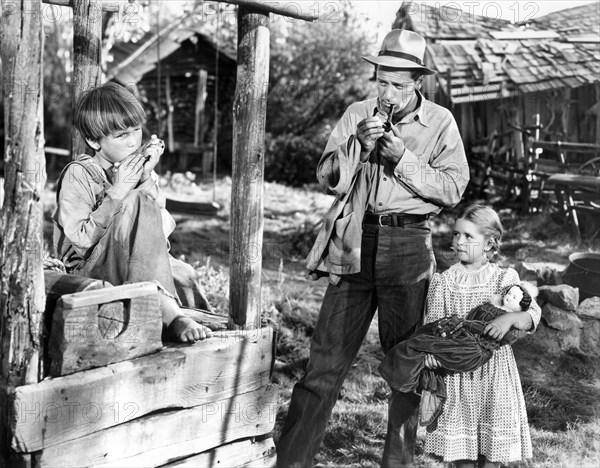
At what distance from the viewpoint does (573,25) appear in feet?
51.4

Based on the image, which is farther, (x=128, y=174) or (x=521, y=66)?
(x=521, y=66)

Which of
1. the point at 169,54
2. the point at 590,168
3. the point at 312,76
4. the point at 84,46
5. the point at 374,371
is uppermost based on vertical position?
the point at 169,54

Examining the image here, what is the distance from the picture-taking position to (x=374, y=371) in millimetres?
6633

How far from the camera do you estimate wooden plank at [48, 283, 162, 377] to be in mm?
3338

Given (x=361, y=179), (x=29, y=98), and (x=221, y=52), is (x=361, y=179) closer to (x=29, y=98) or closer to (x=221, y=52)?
(x=29, y=98)

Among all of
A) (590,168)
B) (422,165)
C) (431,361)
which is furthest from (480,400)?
(590,168)

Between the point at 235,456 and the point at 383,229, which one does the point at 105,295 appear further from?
the point at 383,229

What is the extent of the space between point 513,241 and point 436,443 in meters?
7.34

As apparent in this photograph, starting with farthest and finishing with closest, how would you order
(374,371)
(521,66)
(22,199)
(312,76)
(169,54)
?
(312,76) < (169,54) < (521,66) < (374,371) < (22,199)

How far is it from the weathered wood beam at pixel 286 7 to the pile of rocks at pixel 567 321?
4077 millimetres

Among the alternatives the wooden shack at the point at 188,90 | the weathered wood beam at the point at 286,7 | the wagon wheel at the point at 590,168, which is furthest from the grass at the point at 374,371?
the wooden shack at the point at 188,90

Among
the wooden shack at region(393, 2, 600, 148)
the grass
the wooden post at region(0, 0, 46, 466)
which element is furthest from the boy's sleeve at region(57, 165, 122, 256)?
the wooden shack at region(393, 2, 600, 148)

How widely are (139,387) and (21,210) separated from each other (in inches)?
35.9

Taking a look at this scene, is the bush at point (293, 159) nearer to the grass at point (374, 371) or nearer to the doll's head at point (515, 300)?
the grass at point (374, 371)
